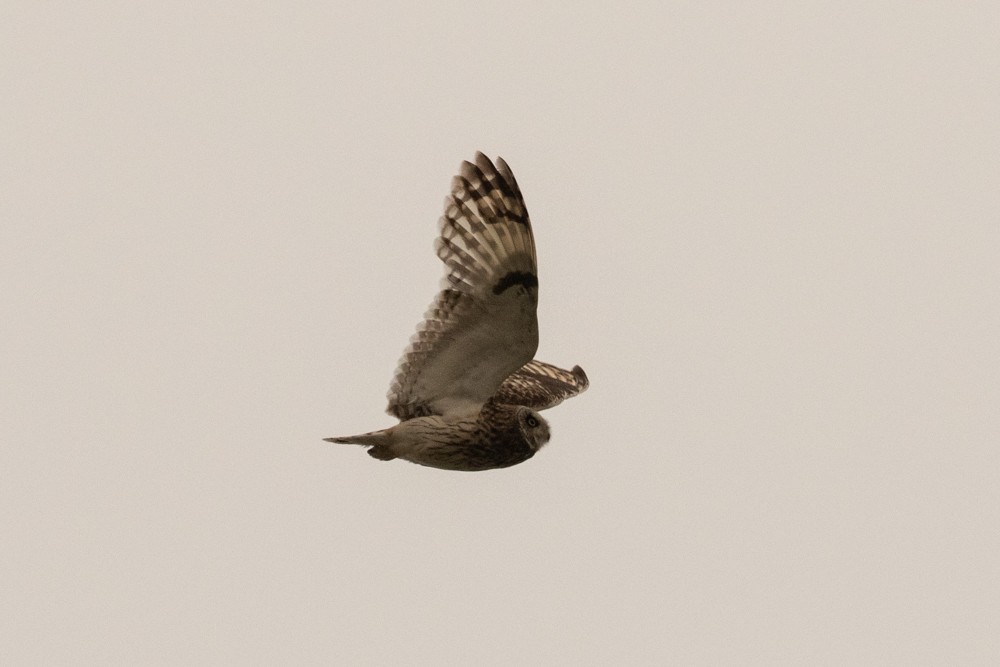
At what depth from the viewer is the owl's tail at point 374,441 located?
477 inches

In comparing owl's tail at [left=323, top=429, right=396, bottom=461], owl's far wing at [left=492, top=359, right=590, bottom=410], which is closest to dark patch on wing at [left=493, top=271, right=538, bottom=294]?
owl's far wing at [left=492, top=359, right=590, bottom=410]

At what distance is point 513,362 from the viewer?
1193 centimetres

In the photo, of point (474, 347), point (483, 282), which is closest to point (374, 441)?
point (474, 347)

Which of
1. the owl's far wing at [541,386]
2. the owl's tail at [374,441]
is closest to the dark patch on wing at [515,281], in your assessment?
the owl's far wing at [541,386]

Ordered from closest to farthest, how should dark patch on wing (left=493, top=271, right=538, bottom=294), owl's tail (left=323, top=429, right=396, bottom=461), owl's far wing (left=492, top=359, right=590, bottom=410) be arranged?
Answer: 1. dark patch on wing (left=493, top=271, right=538, bottom=294)
2. owl's tail (left=323, top=429, right=396, bottom=461)
3. owl's far wing (left=492, top=359, right=590, bottom=410)

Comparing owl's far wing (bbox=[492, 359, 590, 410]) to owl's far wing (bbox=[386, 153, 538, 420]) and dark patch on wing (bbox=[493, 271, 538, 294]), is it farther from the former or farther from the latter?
dark patch on wing (bbox=[493, 271, 538, 294])

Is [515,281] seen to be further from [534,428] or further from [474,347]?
[534,428]

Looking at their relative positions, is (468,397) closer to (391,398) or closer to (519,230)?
(391,398)

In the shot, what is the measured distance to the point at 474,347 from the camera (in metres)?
11.9

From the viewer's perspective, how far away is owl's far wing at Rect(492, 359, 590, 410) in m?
13.0

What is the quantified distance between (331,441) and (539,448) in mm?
1477

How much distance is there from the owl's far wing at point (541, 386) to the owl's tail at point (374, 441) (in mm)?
849

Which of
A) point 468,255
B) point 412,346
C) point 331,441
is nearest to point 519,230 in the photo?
point 468,255

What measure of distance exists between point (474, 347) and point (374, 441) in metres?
1.02
